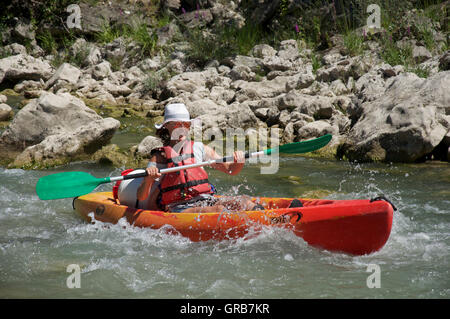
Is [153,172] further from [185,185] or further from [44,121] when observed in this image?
[44,121]

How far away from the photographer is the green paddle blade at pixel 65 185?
3.98m

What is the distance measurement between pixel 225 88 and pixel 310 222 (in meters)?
6.34

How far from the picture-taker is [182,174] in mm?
3600

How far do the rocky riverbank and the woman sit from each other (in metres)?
2.42

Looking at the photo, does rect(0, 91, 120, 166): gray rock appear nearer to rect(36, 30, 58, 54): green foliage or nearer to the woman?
the woman

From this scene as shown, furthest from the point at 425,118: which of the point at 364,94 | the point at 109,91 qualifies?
the point at 109,91

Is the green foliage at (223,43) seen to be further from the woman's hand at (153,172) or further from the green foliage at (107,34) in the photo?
the woman's hand at (153,172)

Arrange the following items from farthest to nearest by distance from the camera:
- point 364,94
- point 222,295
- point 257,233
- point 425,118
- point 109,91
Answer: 1. point 109,91
2. point 364,94
3. point 425,118
4. point 257,233
5. point 222,295

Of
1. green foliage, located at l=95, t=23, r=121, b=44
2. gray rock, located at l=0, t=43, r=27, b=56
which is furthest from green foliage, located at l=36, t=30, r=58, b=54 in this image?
green foliage, located at l=95, t=23, r=121, b=44

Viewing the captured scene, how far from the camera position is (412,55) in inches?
316

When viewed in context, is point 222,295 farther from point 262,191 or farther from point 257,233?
point 262,191

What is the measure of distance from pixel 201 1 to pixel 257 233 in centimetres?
1171

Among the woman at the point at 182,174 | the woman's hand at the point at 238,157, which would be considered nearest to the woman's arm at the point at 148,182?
the woman at the point at 182,174

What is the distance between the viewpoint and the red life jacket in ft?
11.8
